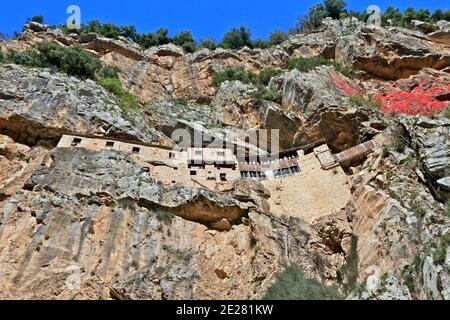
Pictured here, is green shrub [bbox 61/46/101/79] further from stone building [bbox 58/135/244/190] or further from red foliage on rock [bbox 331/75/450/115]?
red foliage on rock [bbox 331/75/450/115]

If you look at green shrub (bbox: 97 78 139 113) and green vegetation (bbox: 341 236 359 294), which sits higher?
green shrub (bbox: 97 78 139 113)

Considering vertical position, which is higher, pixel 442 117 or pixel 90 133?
pixel 90 133

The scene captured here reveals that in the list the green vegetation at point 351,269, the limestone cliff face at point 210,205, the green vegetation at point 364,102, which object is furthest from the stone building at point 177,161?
the green vegetation at point 364,102

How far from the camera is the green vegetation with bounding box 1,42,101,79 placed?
3844cm

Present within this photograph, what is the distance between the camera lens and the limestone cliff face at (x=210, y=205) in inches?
837

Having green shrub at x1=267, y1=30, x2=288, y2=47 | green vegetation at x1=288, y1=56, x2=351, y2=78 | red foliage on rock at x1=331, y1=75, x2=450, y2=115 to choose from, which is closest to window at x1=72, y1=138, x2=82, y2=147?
red foliage on rock at x1=331, y1=75, x2=450, y2=115

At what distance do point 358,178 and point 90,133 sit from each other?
610 inches

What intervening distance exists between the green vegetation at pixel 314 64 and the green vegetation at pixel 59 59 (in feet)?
51.8

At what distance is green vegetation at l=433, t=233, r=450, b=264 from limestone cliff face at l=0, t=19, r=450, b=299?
6 cm

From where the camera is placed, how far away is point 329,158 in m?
31.5

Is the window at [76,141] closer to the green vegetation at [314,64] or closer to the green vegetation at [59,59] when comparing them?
the green vegetation at [59,59]

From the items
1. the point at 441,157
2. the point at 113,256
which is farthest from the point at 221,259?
the point at 441,157

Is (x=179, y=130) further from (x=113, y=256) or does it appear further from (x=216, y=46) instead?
(x=216, y=46)

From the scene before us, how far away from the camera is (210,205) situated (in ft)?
84.2
